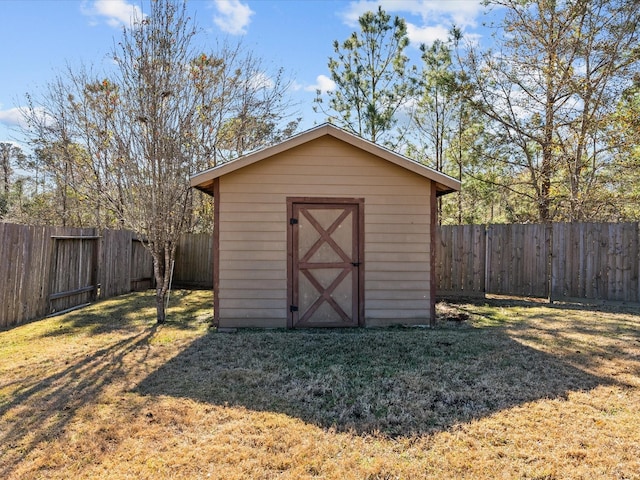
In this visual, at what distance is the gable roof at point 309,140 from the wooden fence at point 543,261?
398 centimetres

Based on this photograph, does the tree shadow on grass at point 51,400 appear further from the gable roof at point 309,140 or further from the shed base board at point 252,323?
the gable roof at point 309,140

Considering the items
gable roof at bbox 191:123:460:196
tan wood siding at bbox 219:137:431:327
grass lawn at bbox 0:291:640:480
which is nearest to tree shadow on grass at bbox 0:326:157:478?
grass lawn at bbox 0:291:640:480

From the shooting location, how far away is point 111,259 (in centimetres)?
986

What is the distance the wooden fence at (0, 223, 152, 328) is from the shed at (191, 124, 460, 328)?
115 inches

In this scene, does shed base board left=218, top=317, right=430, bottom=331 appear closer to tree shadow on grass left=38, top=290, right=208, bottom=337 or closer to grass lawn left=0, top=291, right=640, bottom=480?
grass lawn left=0, top=291, right=640, bottom=480

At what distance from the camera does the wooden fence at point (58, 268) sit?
21.1ft

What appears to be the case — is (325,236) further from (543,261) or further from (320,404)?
(543,261)

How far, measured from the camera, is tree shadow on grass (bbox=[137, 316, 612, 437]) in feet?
11.3

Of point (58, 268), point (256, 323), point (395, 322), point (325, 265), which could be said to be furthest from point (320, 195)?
point (58, 268)

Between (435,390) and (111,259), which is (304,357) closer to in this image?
(435,390)

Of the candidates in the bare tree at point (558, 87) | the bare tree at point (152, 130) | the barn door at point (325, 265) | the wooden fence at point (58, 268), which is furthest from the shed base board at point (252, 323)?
the bare tree at point (558, 87)

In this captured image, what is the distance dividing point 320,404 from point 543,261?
25.9 feet

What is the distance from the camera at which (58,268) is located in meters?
7.77

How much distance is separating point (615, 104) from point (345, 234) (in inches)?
321
